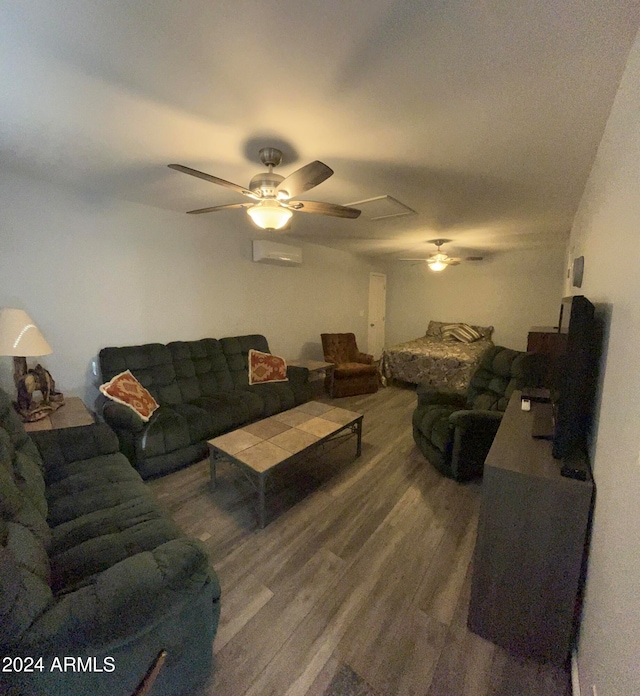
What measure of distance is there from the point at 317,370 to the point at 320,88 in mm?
3426

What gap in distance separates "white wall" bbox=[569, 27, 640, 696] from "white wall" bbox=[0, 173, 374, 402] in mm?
3332

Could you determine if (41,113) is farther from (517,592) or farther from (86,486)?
(517,592)

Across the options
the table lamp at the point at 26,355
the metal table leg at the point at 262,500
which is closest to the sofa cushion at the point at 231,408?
the metal table leg at the point at 262,500

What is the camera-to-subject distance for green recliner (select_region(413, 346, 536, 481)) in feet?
7.95

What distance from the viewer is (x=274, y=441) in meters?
2.38

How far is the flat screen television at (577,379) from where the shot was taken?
122 cm

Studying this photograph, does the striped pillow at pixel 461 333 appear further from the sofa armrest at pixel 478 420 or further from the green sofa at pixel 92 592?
the green sofa at pixel 92 592

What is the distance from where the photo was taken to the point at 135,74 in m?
1.27

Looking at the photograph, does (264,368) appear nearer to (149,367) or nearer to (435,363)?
(149,367)

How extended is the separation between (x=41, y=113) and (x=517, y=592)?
3266mm

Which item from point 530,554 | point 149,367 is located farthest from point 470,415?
point 149,367

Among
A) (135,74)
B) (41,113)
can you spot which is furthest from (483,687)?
(41,113)

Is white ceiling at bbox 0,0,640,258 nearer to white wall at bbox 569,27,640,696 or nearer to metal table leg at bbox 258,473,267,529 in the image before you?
white wall at bbox 569,27,640,696

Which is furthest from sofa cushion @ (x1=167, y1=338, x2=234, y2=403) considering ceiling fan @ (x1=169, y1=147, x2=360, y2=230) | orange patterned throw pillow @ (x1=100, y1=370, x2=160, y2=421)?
ceiling fan @ (x1=169, y1=147, x2=360, y2=230)
